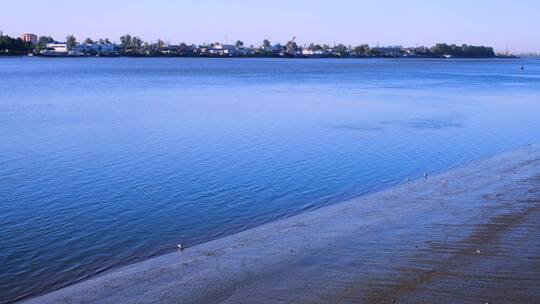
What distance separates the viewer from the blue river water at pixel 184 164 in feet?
45.4

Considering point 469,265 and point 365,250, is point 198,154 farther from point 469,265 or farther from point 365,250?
point 469,265

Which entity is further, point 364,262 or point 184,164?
point 184,164

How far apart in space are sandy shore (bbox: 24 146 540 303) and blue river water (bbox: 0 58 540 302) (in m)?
1.36

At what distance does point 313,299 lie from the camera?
9531 millimetres

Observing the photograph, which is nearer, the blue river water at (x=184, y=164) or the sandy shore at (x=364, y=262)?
the sandy shore at (x=364, y=262)

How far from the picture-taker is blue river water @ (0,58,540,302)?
13844 mm

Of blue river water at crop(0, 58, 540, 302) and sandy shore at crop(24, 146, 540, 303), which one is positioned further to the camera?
blue river water at crop(0, 58, 540, 302)

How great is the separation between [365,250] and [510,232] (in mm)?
3203

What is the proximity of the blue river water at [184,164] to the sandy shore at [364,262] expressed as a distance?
1361 mm

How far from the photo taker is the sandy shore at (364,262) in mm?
9773

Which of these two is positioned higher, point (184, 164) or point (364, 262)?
point (184, 164)

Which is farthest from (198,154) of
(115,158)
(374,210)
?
(374,210)

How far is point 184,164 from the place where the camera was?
2250 cm

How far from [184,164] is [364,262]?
12275 millimetres
